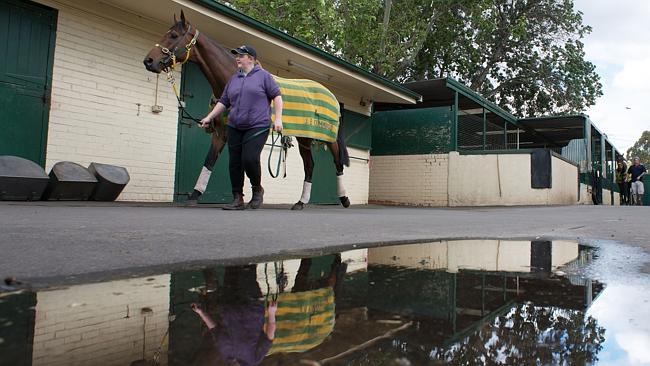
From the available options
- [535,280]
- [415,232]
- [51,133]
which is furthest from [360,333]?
[51,133]

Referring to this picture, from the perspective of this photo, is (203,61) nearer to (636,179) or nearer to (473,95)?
(473,95)

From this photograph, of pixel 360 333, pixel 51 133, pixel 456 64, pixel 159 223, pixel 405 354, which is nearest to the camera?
pixel 405 354

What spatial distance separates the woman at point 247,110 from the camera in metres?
5.40

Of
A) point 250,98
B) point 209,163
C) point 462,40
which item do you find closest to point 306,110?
point 250,98

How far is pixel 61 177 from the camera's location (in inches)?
218

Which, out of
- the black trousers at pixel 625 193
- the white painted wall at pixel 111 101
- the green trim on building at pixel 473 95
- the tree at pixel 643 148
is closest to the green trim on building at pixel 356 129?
the green trim on building at pixel 473 95

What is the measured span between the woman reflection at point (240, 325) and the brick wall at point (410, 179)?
12.7m

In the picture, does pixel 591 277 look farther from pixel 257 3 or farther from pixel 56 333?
pixel 257 3

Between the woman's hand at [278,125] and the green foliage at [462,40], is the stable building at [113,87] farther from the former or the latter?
the green foliage at [462,40]

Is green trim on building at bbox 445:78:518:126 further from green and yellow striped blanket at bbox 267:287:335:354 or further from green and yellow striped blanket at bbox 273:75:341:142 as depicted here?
green and yellow striped blanket at bbox 267:287:335:354

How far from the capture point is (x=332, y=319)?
3.63ft

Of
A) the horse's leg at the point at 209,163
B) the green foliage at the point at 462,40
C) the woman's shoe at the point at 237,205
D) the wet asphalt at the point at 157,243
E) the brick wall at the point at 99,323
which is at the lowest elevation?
the brick wall at the point at 99,323

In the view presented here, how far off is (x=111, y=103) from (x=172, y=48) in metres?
1.94

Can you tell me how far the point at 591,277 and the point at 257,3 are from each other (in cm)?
1607
